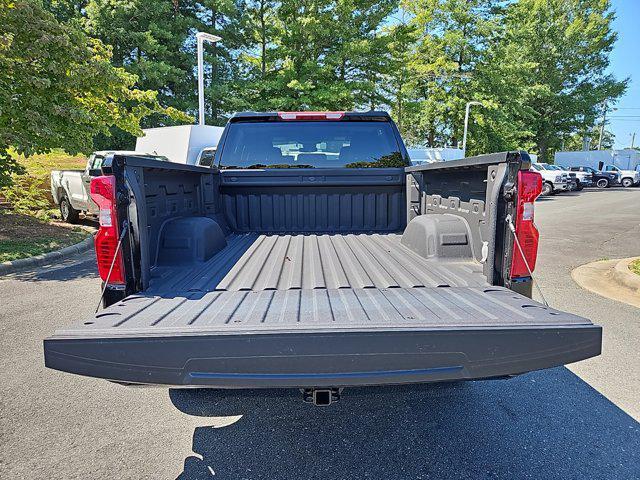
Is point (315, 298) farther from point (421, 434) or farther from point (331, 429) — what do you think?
point (421, 434)

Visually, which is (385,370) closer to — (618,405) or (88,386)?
(618,405)

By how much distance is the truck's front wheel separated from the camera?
36.5 ft

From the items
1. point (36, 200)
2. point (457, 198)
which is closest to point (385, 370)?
point (457, 198)

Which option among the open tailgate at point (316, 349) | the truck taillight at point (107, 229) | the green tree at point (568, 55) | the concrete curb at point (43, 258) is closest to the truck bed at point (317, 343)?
the open tailgate at point (316, 349)

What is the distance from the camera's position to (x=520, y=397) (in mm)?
3051

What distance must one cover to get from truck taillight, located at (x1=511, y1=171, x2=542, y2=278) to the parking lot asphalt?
32.6 inches

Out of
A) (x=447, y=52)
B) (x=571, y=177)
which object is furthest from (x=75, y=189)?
(x=571, y=177)

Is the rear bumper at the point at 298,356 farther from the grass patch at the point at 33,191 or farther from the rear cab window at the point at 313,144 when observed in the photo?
the grass patch at the point at 33,191

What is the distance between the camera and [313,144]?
434 centimetres

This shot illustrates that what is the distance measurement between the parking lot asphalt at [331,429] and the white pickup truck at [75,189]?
23.1 feet

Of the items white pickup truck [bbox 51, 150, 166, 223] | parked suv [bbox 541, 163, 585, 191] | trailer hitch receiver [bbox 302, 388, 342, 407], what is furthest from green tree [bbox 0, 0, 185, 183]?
parked suv [bbox 541, 163, 585, 191]

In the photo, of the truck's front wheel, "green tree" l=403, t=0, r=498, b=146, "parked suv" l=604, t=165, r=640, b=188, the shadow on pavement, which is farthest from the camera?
"parked suv" l=604, t=165, r=640, b=188

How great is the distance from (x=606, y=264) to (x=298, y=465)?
7.13 meters

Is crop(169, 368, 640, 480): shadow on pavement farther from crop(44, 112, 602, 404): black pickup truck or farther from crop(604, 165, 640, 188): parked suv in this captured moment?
crop(604, 165, 640, 188): parked suv
